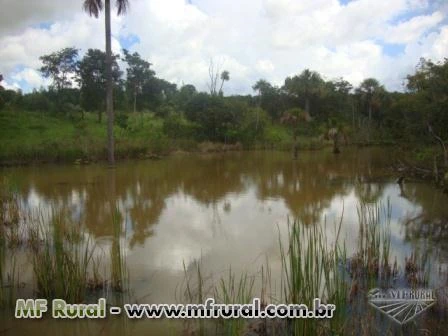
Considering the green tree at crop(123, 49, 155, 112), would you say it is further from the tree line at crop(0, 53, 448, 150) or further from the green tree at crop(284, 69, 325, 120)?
the green tree at crop(284, 69, 325, 120)

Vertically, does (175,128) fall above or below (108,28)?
below

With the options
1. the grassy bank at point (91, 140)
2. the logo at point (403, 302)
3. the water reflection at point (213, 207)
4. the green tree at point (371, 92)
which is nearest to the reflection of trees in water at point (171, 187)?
the water reflection at point (213, 207)

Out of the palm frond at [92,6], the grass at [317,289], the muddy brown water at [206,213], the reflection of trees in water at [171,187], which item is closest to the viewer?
the grass at [317,289]

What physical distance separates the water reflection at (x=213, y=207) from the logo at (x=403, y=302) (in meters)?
1.87

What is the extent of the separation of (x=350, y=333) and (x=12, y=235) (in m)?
5.71

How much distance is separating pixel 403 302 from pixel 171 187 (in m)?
10.7

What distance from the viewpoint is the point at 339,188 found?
516 inches

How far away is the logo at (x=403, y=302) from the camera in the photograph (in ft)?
12.9

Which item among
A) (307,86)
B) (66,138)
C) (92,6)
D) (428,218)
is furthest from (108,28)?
(307,86)

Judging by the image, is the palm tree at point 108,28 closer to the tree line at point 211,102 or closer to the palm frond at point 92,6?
the palm frond at point 92,6

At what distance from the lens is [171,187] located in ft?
45.7

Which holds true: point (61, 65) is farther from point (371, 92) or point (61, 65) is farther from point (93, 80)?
point (371, 92)

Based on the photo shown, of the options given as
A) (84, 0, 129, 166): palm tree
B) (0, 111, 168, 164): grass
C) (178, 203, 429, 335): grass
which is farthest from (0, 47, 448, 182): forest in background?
(178, 203, 429, 335): grass

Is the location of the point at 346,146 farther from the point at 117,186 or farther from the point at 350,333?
the point at 350,333
